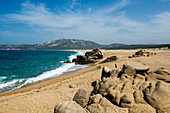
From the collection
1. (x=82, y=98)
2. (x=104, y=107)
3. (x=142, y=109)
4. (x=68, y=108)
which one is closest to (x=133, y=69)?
(x=142, y=109)

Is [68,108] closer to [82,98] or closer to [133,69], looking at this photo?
[82,98]

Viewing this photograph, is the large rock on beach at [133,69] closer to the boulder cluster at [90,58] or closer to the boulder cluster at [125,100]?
the boulder cluster at [125,100]

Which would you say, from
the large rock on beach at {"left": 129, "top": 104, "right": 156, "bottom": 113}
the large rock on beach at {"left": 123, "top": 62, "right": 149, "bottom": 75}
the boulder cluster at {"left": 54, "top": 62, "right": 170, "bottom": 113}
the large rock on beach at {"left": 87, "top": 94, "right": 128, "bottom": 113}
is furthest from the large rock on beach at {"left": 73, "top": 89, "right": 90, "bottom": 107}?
the large rock on beach at {"left": 123, "top": 62, "right": 149, "bottom": 75}

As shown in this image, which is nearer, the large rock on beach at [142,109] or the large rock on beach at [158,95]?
the large rock on beach at [142,109]

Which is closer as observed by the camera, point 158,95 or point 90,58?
point 158,95

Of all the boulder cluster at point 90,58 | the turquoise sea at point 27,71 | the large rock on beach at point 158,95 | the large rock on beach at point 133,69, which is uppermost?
the large rock on beach at point 133,69

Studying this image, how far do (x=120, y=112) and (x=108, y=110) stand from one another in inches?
25.2

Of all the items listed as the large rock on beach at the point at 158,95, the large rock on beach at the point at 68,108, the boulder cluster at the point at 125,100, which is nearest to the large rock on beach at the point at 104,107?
the boulder cluster at the point at 125,100

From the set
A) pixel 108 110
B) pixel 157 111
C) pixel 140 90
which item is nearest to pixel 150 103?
pixel 157 111

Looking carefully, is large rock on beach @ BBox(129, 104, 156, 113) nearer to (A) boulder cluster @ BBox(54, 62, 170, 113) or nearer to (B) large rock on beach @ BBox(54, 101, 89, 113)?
(A) boulder cluster @ BBox(54, 62, 170, 113)

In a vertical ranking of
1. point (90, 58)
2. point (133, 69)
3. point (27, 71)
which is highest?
point (133, 69)

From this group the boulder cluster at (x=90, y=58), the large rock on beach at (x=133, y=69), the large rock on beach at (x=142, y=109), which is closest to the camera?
the large rock on beach at (x=142, y=109)

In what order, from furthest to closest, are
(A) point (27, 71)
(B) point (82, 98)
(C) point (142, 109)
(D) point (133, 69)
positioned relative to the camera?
(A) point (27, 71) < (D) point (133, 69) < (B) point (82, 98) < (C) point (142, 109)

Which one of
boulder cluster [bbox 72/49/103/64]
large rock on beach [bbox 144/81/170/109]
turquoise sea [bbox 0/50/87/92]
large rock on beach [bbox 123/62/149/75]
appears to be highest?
large rock on beach [bbox 123/62/149/75]
